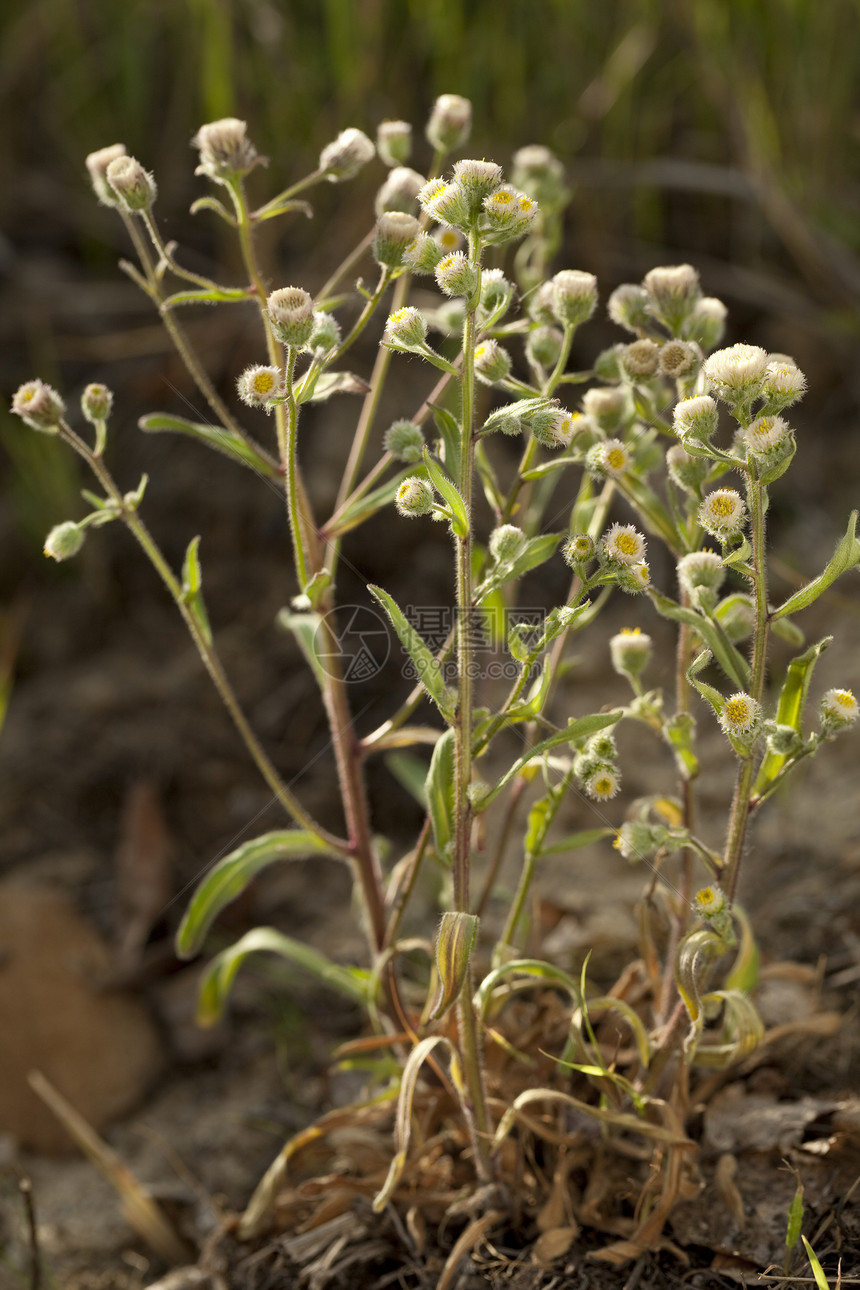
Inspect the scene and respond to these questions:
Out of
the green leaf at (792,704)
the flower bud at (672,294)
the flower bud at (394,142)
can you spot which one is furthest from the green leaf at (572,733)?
the flower bud at (394,142)

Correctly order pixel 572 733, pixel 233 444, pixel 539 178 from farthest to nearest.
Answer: pixel 539 178
pixel 233 444
pixel 572 733

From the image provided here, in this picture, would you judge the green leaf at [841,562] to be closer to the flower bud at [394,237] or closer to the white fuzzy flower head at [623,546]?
the white fuzzy flower head at [623,546]

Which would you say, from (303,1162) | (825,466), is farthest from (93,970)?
(825,466)

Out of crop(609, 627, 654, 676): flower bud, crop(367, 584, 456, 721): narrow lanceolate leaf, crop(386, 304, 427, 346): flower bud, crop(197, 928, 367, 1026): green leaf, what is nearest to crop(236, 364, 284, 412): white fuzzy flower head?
crop(386, 304, 427, 346): flower bud

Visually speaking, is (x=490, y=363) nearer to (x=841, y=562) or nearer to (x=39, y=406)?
(x=841, y=562)

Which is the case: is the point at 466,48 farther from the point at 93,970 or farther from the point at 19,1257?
the point at 19,1257

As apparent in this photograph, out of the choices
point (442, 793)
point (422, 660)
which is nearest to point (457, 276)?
point (422, 660)

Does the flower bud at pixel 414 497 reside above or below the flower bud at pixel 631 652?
above
